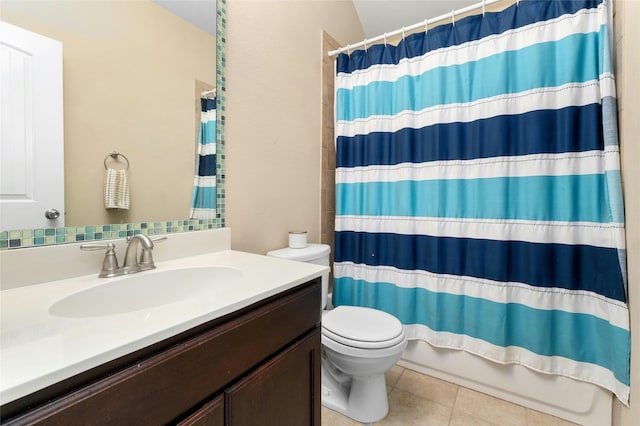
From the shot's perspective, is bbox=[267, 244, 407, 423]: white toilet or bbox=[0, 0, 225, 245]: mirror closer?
bbox=[0, 0, 225, 245]: mirror

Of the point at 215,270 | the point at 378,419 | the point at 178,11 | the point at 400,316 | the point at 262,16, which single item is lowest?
the point at 378,419

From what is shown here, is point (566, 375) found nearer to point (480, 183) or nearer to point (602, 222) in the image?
point (602, 222)

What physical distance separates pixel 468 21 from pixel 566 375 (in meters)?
1.82

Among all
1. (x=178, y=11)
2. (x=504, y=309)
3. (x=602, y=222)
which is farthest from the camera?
(x=504, y=309)

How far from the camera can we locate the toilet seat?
4.09ft

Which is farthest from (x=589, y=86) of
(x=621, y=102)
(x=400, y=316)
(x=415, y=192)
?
(x=400, y=316)

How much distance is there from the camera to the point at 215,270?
39.1 inches

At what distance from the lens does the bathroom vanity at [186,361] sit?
423mm

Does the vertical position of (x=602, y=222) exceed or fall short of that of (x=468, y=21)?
it falls short

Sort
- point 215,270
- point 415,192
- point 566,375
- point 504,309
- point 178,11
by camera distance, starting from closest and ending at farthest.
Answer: point 215,270 → point 178,11 → point 566,375 → point 504,309 → point 415,192

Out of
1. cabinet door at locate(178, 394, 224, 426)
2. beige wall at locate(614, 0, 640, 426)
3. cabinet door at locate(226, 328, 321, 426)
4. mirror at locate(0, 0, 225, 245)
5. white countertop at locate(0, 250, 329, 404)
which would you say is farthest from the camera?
beige wall at locate(614, 0, 640, 426)

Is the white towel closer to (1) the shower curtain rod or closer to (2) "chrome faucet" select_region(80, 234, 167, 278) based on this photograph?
(2) "chrome faucet" select_region(80, 234, 167, 278)

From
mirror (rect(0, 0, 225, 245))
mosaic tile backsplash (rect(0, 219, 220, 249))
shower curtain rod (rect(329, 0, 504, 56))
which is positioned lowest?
mosaic tile backsplash (rect(0, 219, 220, 249))

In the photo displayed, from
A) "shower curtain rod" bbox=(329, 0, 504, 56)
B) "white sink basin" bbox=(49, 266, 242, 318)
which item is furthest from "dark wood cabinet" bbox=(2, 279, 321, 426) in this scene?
"shower curtain rod" bbox=(329, 0, 504, 56)
